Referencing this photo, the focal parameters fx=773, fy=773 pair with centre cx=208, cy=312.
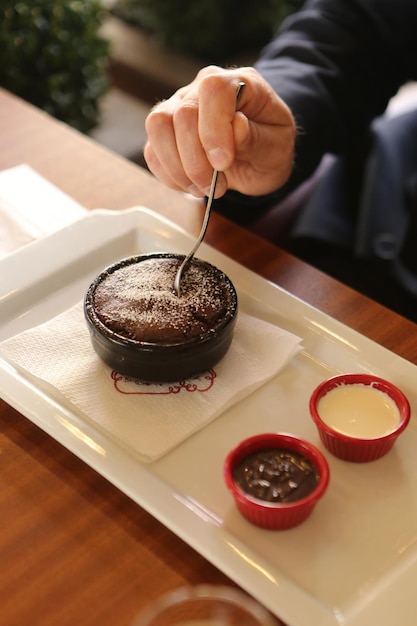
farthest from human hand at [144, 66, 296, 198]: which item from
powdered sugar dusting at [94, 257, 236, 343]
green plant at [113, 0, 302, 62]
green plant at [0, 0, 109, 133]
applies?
green plant at [113, 0, 302, 62]

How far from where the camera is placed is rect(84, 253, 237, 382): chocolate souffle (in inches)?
45.6

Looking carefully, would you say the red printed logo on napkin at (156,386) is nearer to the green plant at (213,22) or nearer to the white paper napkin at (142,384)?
the white paper napkin at (142,384)

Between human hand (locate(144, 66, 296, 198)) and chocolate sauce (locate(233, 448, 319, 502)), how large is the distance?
519 mm

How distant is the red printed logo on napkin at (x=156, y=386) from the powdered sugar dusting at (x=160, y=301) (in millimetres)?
88

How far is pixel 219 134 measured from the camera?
4.29ft

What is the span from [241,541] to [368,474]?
0.73 feet

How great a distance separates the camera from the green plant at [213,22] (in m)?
3.79

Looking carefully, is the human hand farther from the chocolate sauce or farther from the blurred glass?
the blurred glass

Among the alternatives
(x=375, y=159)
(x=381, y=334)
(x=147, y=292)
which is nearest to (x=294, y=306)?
(x=381, y=334)

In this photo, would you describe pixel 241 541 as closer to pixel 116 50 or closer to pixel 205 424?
pixel 205 424

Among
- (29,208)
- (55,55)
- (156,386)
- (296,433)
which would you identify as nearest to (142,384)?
(156,386)

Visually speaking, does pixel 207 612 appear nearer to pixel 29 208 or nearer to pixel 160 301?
pixel 160 301

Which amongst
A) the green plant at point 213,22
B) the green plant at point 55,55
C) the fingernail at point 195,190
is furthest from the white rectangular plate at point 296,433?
the green plant at point 213,22

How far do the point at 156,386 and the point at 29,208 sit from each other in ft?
1.99
